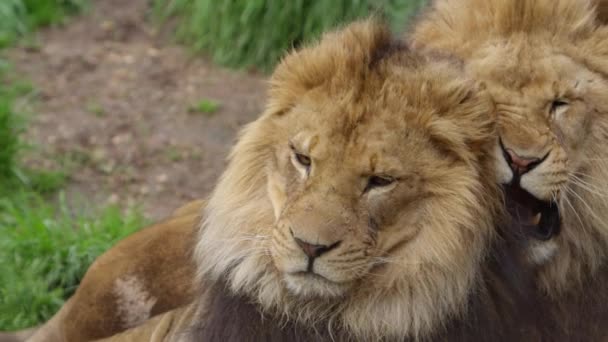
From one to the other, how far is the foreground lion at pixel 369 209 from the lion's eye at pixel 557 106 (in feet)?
0.76

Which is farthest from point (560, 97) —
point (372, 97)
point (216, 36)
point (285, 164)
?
point (216, 36)

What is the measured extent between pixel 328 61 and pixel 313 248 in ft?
1.82

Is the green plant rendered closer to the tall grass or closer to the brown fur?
the tall grass

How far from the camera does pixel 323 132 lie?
9.76ft

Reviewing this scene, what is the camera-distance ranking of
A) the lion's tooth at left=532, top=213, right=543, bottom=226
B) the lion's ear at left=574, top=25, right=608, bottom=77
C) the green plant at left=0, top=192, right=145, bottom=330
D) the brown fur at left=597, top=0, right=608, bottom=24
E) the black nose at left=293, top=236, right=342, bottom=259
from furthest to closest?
the green plant at left=0, top=192, right=145, bottom=330, the brown fur at left=597, top=0, right=608, bottom=24, the lion's ear at left=574, top=25, right=608, bottom=77, the lion's tooth at left=532, top=213, right=543, bottom=226, the black nose at left=293, top=236, right=342, bottom=259

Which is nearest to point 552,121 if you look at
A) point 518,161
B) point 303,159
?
point 518,161

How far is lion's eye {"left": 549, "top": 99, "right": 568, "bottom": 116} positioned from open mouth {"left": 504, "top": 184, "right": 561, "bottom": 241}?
0.25m

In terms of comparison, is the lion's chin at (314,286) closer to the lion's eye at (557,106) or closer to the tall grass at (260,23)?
the lion's eye at (557,106)

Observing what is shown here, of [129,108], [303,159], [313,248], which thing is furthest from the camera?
[129,108]

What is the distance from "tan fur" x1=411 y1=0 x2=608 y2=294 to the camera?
10.2 feet

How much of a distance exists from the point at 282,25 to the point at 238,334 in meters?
4.20

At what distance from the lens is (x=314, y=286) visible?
2.95 meters

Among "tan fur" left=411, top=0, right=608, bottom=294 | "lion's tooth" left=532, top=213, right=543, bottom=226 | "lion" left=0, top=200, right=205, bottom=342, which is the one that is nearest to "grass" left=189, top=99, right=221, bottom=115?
"lion" left=0, top=200, right=205, bottom=342

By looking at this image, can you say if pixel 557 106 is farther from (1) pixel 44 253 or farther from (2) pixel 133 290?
(1) pixel 44 253
